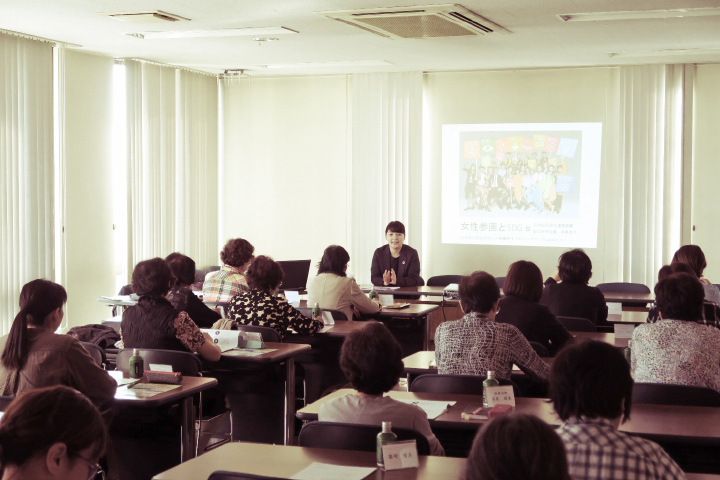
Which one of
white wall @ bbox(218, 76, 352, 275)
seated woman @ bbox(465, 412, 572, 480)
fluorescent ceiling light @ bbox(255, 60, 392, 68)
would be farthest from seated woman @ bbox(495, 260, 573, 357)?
white wall @ bbox(218, 76, 352, 275)

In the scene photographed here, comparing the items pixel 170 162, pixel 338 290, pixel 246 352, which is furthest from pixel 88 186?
pixel 246 352

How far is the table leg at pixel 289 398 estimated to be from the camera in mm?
5539

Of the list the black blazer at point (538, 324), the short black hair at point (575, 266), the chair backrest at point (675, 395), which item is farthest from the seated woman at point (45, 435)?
the short black hair at point (575, 266)

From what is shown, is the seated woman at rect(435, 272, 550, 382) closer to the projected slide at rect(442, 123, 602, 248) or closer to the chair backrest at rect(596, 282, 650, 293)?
the chair backrest at rect(596, 282, 650, 293)

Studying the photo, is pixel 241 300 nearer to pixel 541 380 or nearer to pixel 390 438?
pixel 541 380

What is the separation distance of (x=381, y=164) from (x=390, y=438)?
8007mm

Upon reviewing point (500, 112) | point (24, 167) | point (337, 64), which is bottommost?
point (24, 167)

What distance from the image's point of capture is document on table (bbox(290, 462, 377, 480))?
2704 mm

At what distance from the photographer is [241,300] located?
19.8 ft

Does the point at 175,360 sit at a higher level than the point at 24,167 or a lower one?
lower

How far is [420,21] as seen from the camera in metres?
6.98

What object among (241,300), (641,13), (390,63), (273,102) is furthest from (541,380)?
(273,102)

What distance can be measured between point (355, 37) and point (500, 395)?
5.12m

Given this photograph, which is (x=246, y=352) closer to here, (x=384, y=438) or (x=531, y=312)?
(x=531, y=312)
